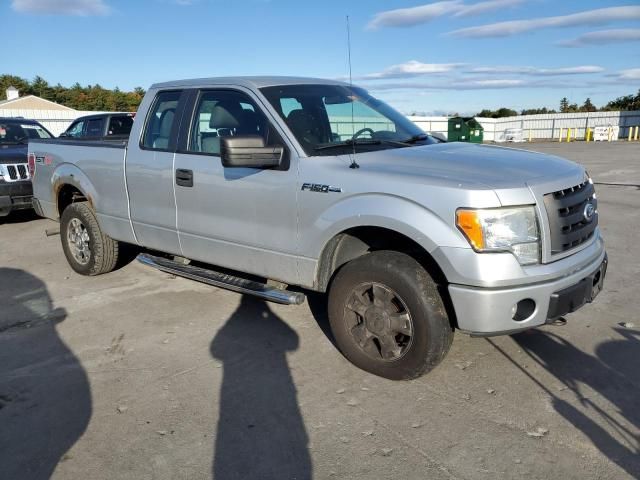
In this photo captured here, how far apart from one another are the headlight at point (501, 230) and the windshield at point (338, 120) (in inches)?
48.2

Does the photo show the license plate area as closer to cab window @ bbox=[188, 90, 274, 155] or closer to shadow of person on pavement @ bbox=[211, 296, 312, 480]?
Result: shadow of person on pavement @ bbox=[211, 296, 312, 480]

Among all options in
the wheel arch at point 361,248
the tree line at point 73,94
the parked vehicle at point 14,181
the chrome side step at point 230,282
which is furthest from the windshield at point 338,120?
the tree line at point 73,94

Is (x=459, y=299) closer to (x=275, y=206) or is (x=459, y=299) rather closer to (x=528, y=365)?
(x=528, y=365)

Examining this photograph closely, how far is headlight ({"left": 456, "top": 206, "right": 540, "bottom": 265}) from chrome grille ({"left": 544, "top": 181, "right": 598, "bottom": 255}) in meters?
0.17

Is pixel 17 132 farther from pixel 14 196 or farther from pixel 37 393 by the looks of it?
pixel 37 393

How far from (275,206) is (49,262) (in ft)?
14.1

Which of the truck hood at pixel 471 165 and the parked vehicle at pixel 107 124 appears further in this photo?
the parked vehicle at pixel 107 124

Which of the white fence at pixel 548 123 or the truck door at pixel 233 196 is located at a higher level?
the truck door at pixel 233 196

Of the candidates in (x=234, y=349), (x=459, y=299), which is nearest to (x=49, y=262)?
(x=234, y=349)

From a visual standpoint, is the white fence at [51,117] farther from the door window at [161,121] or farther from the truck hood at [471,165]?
the truck hood at [471,165]

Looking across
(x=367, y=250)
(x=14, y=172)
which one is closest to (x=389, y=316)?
(x=367, y=250)

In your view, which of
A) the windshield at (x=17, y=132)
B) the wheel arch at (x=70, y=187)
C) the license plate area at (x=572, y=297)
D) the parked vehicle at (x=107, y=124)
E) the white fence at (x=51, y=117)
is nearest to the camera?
the license plate area at (x=572, y=297)

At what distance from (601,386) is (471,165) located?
1629 millimetres

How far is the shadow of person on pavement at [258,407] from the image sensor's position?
277 cm
